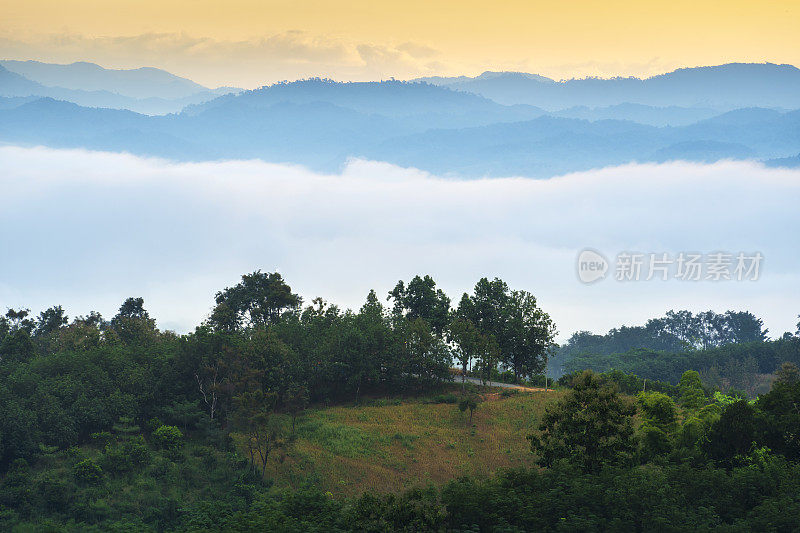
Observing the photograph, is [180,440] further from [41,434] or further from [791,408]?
[791,408]

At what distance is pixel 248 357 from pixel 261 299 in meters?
16.4

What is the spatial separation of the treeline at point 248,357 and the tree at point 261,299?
9 cm

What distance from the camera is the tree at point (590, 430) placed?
890 inches

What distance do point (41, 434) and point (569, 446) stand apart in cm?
2166

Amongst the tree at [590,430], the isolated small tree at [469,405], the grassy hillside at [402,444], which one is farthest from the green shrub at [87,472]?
the isolated small tree at [469,405]

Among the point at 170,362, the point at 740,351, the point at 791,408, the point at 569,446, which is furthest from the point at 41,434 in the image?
the point at 740,351

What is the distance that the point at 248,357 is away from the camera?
35219mm

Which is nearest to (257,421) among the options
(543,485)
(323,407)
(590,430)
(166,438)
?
(166,438)

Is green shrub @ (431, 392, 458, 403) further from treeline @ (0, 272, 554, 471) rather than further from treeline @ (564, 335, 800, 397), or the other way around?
treeline @ (564, 335, 800, 397)

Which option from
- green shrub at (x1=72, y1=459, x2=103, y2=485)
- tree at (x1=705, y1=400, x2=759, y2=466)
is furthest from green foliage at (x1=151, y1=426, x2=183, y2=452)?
tree at (x1=705, y1=400, x2=759, y2=466)

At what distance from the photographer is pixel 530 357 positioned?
156ft

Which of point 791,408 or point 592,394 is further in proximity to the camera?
point 791,408

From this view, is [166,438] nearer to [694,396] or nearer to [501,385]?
[501,385]

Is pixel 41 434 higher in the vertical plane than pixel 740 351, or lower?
lower
